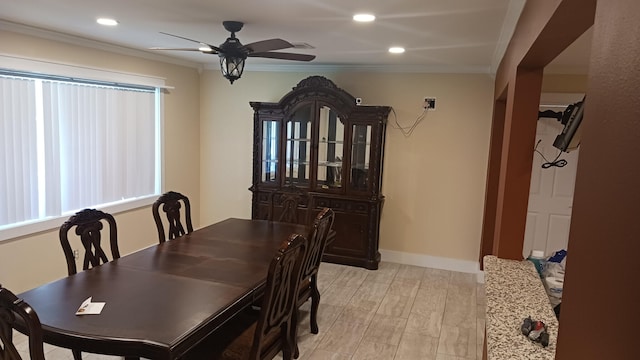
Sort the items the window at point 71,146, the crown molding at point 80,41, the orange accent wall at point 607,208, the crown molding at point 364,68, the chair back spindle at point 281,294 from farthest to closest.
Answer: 1. the crown molding at point 364,68
2. the window at point 71,146
3. the crown molding at point 80,41
4. the chair back spindle at point 281,294
5. the orange accent wall at point 607,208

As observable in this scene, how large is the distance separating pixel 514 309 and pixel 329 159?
3.53 m

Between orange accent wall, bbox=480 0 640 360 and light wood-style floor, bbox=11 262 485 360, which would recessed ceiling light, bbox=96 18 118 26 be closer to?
light wood-style floor, bbox=11 262 485 360

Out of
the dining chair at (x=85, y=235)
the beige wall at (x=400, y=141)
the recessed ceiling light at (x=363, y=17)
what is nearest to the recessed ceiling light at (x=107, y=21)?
the beige wall at (x=400, y=141)

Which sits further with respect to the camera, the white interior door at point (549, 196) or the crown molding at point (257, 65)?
the white interior door at point (549, 196)

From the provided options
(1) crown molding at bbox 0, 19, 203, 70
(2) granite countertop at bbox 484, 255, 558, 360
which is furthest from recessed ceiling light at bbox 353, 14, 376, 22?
(1) crown molding at bbox 0, 19, 203, 70

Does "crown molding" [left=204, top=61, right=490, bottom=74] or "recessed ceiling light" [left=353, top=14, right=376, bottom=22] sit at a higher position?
"crown molding" [left=204, top=61, right=490, bottom=74]

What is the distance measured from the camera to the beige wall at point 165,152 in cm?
376

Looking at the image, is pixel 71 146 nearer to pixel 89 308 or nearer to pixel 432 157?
pixel 89 308

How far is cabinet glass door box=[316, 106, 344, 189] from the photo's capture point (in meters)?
5.21

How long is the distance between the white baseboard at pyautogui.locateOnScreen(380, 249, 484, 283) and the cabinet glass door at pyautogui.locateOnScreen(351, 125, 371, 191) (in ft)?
3.09

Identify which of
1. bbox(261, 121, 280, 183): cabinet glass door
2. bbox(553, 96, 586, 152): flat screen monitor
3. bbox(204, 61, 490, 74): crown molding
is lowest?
bbox(261, 121, 280, 183): cabinet glass door

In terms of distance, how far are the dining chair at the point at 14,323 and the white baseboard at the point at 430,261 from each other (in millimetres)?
4295

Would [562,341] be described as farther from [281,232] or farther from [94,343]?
[281,232]

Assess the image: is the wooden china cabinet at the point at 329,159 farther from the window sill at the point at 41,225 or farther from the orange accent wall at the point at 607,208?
the orange accent wall at the point at 607,208
